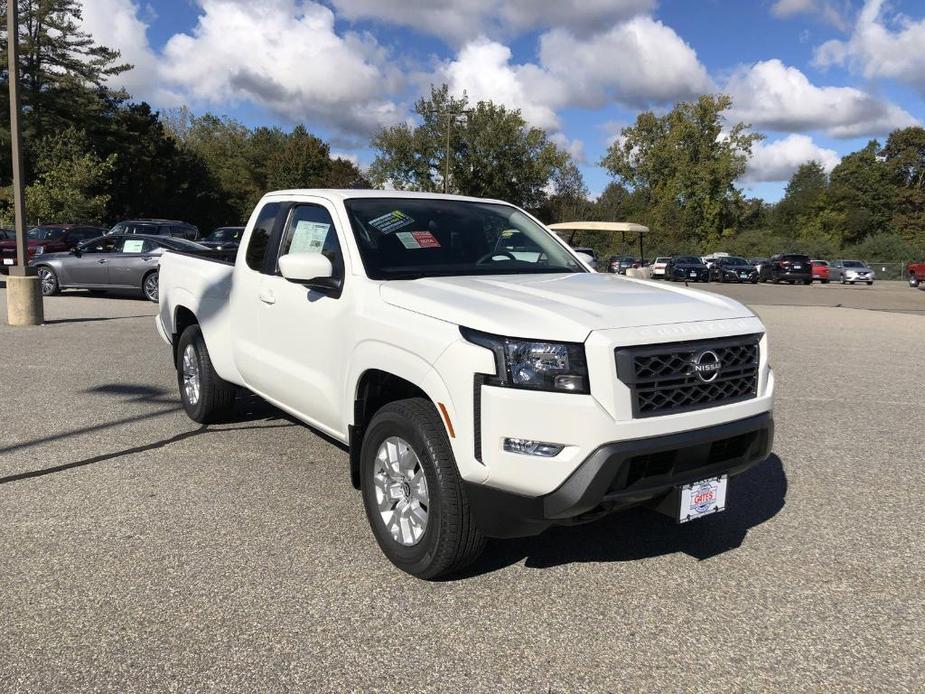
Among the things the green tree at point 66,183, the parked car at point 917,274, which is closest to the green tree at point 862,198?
the parked car at point 917,274

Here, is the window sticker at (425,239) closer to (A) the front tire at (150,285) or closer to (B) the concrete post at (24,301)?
(B) the concrete post at (24,301)

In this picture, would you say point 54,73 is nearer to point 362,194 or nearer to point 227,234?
point 227,234

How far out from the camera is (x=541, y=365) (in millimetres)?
3020

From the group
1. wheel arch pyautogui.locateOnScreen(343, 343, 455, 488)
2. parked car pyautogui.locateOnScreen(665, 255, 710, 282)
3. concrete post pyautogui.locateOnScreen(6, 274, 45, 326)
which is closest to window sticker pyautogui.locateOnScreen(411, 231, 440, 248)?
wheel arch pyautogui.locateOnScreen(343, 343, 455, 488)

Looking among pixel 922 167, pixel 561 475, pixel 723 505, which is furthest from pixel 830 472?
pixel 922 167

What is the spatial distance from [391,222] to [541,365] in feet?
5.51

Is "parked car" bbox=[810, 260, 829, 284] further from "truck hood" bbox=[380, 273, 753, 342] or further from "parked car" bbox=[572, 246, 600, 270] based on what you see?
"truck hood" bbox=[380, 273, 753, 342]

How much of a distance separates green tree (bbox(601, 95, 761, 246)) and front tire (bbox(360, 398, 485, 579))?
6594 centimetres

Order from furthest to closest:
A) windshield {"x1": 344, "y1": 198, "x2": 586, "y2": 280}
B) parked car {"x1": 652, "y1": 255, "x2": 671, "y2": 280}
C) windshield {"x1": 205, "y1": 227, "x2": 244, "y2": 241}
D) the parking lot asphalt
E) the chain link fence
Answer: the chain link fence
parked car {"x1": 652, "y1": 255, "x2": 671, "y2": 280}
windshield {"x1": 205, "y1": 227, "x2": 244, "y2": 241}
windshield {"x1": 344, "y1": 198, "x2": 586, "y2": 280}
the parking lot asphalt

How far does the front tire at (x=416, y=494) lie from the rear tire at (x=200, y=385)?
8.02 feet

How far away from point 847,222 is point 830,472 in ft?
283

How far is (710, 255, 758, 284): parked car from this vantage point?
43.4 metres

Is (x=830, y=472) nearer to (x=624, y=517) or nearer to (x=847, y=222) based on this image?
(x=624, y=517)

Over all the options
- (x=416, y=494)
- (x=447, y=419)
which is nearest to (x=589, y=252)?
(x=416, y=494)
